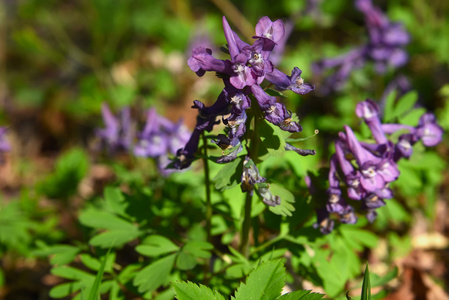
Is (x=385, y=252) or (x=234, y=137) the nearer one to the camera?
(x=234, y=137)

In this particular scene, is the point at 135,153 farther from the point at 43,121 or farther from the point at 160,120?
the point at 43,121

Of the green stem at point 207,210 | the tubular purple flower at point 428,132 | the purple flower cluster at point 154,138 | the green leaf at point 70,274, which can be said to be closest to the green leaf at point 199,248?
the green stem at point 207,210

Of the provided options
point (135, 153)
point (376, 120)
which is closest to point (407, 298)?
point (376, 120)

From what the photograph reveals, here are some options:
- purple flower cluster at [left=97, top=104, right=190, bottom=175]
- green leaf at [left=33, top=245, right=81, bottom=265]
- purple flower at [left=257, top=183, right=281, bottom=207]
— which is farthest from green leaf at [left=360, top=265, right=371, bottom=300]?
purple flower cluster at [left=97, top=104, right=190, bottom=175]

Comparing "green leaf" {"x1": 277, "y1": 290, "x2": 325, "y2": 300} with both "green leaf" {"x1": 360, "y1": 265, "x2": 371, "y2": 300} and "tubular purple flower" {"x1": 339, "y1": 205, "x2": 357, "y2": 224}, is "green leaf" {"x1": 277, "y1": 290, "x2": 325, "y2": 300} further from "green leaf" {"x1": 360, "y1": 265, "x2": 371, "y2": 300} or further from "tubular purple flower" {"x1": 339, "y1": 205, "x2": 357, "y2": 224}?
"tubular purple flower" {"x1": 339, "y1": 205, "x2": 357, "y2": 224}

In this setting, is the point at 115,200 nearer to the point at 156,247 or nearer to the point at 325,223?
the point at 156,247

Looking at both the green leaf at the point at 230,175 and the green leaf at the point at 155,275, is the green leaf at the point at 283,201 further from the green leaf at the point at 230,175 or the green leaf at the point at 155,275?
the green leaf at the point at 155,275
